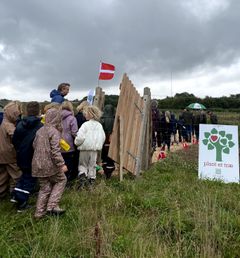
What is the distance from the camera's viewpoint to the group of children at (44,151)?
5211 millimetres

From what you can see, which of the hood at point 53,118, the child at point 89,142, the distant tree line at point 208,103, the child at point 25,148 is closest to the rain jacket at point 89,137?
the child at point 89,142

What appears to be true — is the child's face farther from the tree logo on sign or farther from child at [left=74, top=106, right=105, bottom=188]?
the tree logo on sign

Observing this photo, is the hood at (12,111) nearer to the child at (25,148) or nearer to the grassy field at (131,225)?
the child at (25,148)

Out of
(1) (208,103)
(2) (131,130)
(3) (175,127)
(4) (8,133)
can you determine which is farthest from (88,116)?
(1) (208,103)

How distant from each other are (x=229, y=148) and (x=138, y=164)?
1925mm

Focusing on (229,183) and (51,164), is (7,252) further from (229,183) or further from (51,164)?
(229,183)

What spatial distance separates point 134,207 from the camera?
17.5ft

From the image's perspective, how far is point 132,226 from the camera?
15.1 feet

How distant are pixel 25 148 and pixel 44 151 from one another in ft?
1.65

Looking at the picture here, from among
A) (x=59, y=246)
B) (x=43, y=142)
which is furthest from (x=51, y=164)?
(x=59, y=246)

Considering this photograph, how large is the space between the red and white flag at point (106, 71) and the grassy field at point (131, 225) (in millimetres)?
3504

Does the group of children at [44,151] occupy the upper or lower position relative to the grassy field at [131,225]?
upper

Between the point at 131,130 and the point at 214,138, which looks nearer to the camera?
the point at 131,130

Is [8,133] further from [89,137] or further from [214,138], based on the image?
[214,138]
